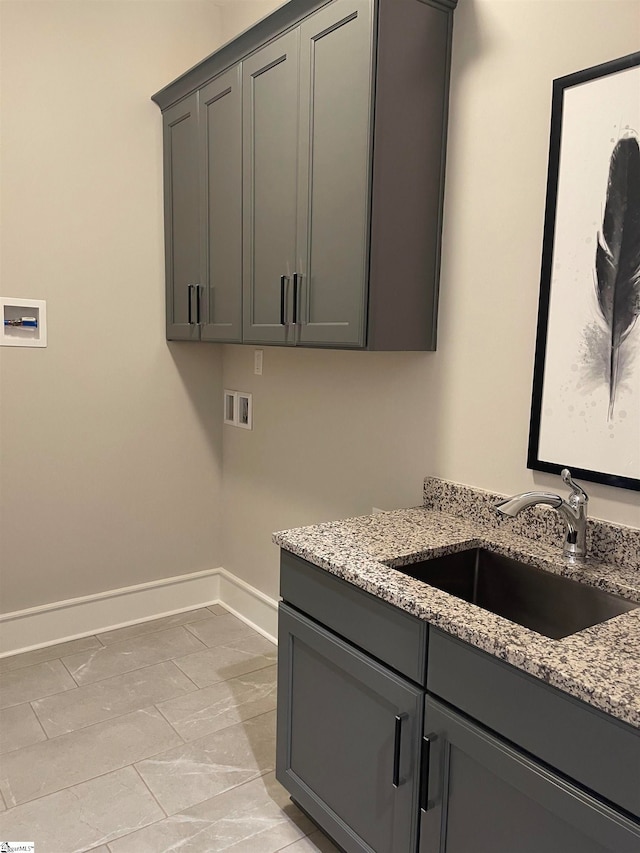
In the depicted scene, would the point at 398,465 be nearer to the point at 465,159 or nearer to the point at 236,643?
the point at 465,159

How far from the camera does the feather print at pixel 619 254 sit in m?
1.59

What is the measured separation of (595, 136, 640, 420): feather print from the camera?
1589 millimetres

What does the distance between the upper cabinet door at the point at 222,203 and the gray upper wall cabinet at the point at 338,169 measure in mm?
10

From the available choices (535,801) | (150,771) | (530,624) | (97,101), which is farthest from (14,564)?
(535,801)

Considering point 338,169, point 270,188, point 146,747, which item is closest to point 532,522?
point 338,169

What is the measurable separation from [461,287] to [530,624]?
102 centimetres

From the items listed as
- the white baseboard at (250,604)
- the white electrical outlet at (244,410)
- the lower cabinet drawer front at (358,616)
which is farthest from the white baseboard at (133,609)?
the lower cabinet drawer front at (358,616)

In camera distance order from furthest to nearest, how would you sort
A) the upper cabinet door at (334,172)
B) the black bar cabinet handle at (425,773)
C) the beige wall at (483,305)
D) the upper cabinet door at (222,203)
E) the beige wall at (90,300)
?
1. the beige wall at (90,300)
2. the upper cabinet door at (222,203)
3. the upper cabinet door at (334,172)
4. the beige wall at (483,305)
5. the black bar cabinet handle at (425,773)

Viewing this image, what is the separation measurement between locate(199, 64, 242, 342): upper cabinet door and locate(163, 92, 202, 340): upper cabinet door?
0.08 meters

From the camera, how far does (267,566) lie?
318cm

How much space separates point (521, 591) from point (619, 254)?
2.95ft

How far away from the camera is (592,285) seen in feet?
5.56

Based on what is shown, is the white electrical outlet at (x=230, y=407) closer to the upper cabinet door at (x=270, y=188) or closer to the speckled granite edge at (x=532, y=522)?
the upper cabinet door at (x=270, y=188)

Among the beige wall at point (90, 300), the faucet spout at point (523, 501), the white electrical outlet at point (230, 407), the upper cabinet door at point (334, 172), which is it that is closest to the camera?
the faucet spout at point (523, 501)
